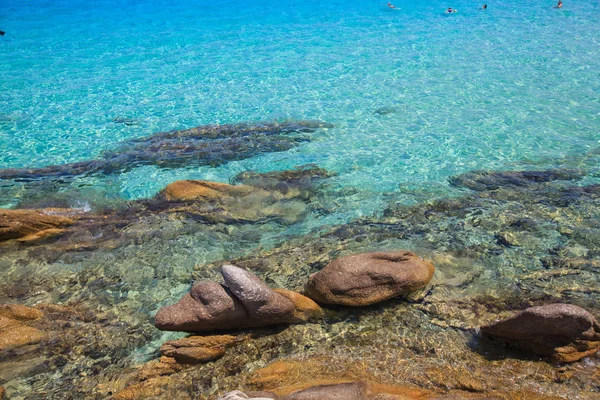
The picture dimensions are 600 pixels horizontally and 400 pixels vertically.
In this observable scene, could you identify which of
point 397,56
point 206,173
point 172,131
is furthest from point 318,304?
point 397,56

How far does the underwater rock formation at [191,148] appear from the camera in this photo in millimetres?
9789

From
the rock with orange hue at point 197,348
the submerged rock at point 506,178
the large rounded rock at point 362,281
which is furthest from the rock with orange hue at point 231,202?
the submerged rock at point 506,178

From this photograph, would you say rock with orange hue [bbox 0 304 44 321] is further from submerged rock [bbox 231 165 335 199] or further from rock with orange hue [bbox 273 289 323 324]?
submerged rock [bbox 231 165 335 199]

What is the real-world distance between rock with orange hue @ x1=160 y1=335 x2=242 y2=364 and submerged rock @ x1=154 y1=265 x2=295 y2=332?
0.46ft

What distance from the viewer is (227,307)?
495 centimetres

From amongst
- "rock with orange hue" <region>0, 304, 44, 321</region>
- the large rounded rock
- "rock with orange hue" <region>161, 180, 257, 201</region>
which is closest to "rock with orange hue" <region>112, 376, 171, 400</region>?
"rock with orange hue" <region>0, 304, 44, 321</region>

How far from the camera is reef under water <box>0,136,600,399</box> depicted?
454cm

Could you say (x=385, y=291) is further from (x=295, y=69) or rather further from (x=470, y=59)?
(x=470, y=59)

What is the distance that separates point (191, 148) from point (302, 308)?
623cm

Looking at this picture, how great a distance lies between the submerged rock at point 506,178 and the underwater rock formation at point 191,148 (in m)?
3.87

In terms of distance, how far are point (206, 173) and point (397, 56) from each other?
9.77 m

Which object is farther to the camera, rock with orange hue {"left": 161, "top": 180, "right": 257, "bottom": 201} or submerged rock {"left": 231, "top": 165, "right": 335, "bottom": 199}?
submerged rock {"left": 231, "top": 165, "right": 335, "bottom": 199}

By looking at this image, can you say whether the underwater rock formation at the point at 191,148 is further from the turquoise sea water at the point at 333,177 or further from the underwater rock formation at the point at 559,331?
the underwater rock formation at the point at 559,331

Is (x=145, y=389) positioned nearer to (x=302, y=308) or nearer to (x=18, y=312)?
(x=302, y=308)
